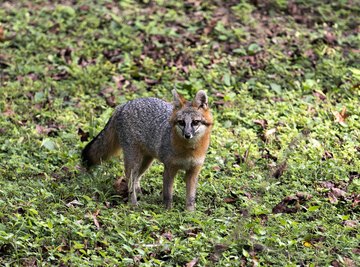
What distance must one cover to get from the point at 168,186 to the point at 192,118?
2.61 ft

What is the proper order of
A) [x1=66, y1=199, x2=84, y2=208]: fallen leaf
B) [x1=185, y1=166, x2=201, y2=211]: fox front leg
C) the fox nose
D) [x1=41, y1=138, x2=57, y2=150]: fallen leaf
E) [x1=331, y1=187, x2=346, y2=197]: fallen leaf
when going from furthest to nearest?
[x1=41, y1=138, x2=57, y2=150]: fallen leaf → [x1=331, y1=187, x2=346, y2=197]: fallen leaf → [x1=185, y1=166, x2=201, y2=211]: fox front leg → the fox nose → [x1=66, y1=199, x2=84, y2=208]: fallen leaf

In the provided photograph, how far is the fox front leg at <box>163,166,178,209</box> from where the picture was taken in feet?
26.6

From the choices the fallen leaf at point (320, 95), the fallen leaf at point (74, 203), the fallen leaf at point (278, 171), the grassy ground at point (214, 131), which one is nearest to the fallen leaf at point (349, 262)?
the grassy ground at point (214, 131)

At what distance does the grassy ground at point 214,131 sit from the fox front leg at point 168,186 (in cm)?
15

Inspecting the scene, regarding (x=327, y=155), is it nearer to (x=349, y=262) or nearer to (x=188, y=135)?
(x=188, y=135)

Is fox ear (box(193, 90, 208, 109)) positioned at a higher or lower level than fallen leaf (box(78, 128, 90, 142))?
higher

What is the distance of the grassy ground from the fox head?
2.69 feet

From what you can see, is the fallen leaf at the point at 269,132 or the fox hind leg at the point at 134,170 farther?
the fallen leaf at the point at 269,132

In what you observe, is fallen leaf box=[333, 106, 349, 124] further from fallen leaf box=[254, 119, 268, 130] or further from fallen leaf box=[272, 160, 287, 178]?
fallen leaf box=[272, 160, 287, 178]

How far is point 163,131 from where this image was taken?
27.6 ft

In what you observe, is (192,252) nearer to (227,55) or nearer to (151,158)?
(151,158)

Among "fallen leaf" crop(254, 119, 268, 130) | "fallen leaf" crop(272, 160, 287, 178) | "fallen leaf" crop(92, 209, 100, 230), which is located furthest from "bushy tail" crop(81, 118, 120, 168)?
"fallen leaf" crop(254, 119, 268, 130)

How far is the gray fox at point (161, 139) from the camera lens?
802 centimetres

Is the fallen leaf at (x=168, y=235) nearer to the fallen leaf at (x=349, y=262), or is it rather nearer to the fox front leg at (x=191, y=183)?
the fox front leg at (x=191, y=183)
